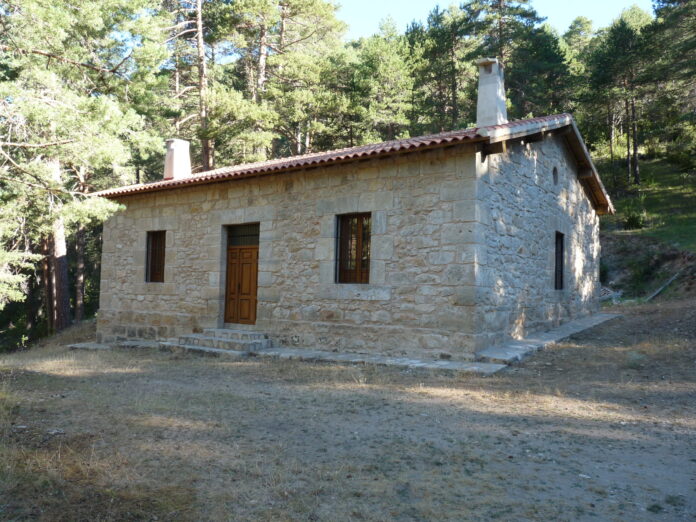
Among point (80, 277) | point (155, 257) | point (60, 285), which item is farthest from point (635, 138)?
point (80, 277)

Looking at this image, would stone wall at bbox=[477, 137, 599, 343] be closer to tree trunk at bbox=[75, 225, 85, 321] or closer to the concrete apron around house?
the concrete apron around house

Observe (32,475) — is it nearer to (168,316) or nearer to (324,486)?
(324,486)

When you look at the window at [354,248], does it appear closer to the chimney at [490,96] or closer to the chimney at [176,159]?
the chimney at [490,96]

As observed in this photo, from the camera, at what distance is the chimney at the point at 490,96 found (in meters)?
8.93

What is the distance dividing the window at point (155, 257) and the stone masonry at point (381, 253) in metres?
0.17

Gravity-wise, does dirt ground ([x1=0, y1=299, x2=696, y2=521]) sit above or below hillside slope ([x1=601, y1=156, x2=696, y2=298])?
below

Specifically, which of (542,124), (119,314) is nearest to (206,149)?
(119,314)

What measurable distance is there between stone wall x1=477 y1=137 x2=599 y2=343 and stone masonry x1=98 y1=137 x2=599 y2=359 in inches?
1.5

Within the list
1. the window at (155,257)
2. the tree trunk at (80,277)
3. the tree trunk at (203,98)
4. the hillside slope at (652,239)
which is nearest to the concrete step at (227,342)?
the window at (155,257)

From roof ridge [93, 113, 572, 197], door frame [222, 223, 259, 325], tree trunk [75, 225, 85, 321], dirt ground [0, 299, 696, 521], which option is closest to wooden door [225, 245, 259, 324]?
door frame [222, 223, 259, 325]

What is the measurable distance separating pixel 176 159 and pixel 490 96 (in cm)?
860

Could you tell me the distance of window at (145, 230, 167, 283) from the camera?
12.3 meters

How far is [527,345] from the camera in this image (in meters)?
8.82

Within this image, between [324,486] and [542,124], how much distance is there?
8193 millimetres
